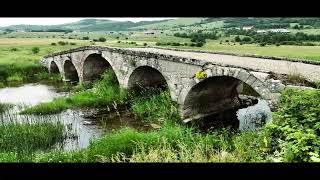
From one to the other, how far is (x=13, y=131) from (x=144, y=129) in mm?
4804

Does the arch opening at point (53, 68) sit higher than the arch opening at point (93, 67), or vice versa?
the arch opening at point (93, 67)

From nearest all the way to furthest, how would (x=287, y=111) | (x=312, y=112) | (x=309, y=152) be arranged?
(x=309, y=152) → (x=312, y=112) → (x=287, y=111)

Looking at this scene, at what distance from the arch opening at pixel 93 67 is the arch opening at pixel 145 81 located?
6238 mm

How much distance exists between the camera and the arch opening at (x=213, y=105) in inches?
635

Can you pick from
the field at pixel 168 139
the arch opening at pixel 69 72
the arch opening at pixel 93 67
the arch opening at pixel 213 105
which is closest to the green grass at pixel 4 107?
the field at pixel 168 139

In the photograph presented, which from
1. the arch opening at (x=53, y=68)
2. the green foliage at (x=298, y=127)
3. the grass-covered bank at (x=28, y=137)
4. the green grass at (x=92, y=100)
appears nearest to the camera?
the green foliage at (x=298, y=127)

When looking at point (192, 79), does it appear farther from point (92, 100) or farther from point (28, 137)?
point (92, 100)

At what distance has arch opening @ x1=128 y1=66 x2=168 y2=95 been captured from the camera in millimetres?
20734

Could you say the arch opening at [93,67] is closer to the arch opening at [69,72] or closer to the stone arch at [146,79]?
the arch opening at [69,72]

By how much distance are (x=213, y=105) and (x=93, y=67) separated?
12.3m

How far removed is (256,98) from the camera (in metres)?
20.8

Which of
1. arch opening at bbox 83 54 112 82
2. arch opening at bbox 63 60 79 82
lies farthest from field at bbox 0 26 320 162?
arch opening at bbox 63 60 79 82
